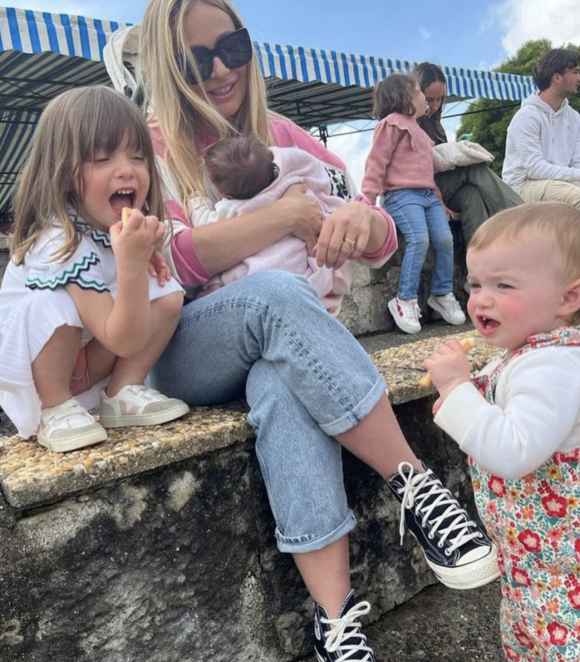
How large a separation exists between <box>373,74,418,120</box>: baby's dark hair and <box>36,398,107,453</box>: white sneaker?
9.46ft

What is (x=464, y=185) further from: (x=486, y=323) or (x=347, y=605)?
(x=347, y=605)

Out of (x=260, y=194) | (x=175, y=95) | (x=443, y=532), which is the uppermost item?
(x=175, y=95)

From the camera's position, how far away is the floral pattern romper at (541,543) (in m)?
1.07

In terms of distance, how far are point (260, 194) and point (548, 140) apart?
10.8 feet

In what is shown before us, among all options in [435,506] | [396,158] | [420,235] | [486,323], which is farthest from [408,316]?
[486,323]

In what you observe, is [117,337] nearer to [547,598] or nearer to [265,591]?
[265,591]

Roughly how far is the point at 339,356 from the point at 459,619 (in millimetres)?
760

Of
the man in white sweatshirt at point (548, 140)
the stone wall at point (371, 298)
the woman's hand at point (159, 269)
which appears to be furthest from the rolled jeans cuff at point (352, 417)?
the man in white sweatshirt at point (548, 140)

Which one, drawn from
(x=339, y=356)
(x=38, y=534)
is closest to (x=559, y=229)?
(x=339, y=356)

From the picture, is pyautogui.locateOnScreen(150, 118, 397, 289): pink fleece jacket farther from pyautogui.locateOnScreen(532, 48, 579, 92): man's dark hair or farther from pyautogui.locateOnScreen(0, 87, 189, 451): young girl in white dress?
pyautogui.locateOnScreen(532, 48, 579, 92): man's dark hair

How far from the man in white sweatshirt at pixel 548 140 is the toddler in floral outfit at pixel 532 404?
3307 mm

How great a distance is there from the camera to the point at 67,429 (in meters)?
1.25

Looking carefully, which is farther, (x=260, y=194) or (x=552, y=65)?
(x=552, y=65)

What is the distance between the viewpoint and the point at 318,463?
1244 millimetres
